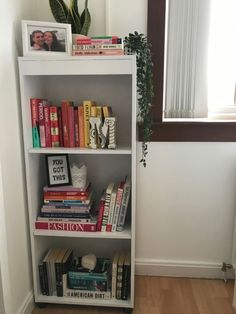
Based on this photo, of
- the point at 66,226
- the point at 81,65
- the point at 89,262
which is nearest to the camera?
the point at 81,65

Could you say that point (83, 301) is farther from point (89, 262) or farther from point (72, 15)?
point (72, 15)

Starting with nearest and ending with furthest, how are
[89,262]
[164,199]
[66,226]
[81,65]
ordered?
[81,65]
[66,226]
[89,262]
[164,199]

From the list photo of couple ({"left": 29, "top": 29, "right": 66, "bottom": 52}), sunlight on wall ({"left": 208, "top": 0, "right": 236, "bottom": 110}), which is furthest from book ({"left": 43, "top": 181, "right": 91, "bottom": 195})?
sunlight on wall ({"left": 208, "top": 0, "right": 236, "bottom": 110})

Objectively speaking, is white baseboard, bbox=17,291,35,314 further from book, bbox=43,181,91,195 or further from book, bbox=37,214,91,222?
book, bbox=43,181,91,195

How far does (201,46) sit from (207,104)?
1.12ft

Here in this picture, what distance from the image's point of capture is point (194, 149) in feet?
6.01

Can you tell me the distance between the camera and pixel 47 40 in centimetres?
146

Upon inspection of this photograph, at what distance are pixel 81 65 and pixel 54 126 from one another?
354 mm

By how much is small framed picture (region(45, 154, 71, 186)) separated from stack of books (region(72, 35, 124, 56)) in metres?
0.60

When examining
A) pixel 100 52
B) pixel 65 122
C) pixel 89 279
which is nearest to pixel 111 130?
pixel 65 122

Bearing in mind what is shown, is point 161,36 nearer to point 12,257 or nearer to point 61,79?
point 61,79

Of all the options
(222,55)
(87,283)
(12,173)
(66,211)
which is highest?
(222,55)

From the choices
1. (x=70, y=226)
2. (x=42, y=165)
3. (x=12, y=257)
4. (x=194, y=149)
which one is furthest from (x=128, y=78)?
(x=12, y=257)

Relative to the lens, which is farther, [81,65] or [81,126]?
[81,126]
